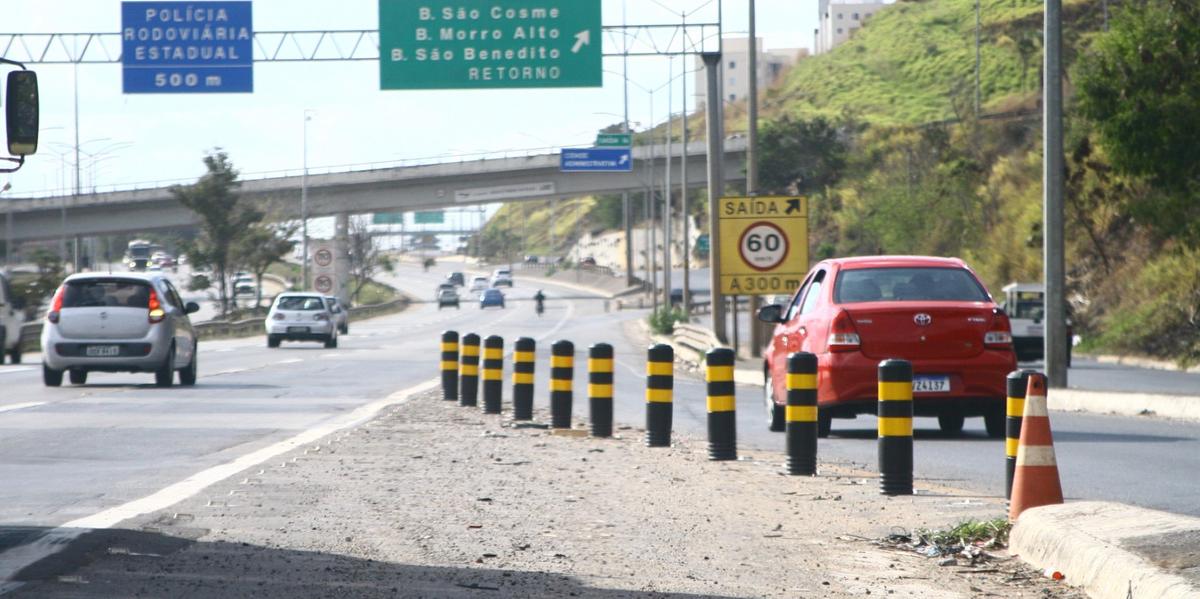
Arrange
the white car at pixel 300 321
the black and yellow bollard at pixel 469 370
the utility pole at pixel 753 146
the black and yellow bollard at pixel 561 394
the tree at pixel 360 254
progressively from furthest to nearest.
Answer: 1. the tree at pixel 360 254
2. the white car at pixel 300 321
3. the utility pole at pixel 753 146
4. the black and yellow bollard at pixel 469 370
5. the black and yellow bollard at pixel 561 394

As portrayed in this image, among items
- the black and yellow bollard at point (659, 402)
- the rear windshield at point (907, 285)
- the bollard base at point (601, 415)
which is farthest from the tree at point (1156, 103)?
the black and yellow bollard at point (659, 402)

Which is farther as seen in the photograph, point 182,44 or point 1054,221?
point 182,44

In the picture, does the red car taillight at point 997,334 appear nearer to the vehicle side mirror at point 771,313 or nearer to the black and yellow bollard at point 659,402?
the vehicle side mirror at point 771,313

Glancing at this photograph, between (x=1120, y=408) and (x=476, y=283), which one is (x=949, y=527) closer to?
(x=1120, y=408)

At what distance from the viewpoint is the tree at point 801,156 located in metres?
111

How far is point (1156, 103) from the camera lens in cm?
3475

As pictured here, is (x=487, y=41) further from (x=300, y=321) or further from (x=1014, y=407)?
(x=1014, y=407)

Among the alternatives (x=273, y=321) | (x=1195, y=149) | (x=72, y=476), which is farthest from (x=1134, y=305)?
(x=72, y=476)

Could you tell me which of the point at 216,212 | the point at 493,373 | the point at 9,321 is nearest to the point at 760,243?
the point at 493,373

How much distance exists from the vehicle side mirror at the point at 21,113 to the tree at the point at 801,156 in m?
101

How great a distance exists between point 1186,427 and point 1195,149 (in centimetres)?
1741

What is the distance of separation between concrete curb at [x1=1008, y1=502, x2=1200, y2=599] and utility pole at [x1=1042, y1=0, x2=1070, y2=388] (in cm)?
1458

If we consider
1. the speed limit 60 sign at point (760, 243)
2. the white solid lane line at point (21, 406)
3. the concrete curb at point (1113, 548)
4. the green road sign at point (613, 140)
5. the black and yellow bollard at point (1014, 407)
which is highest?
the green road sign at point (613, 140)

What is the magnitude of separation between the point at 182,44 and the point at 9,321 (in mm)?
7180
